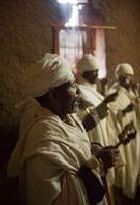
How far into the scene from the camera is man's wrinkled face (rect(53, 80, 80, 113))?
2.48m

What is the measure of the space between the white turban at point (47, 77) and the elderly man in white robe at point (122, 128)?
206cm

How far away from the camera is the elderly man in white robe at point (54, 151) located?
2.30 m

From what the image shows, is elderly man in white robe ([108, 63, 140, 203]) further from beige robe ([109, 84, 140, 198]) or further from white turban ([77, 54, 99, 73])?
white turban ([77, 54, 99, 73])

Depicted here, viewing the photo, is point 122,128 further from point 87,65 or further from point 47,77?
point 47,77

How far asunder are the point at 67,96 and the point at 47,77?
6.2 inches

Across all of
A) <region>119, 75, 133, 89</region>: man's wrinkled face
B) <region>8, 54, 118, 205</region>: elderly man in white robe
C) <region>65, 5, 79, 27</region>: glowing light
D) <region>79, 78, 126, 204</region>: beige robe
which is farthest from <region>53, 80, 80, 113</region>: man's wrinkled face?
<region>119, 75, 133, 89</region>: man's wrinkled face

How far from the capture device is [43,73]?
7.99ft

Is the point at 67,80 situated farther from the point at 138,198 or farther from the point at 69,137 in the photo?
the point at 138,198

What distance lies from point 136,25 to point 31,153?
11.9 feet

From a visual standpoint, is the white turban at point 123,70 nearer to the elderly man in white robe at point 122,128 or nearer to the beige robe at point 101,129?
the elderly man in white robe at point 122,128

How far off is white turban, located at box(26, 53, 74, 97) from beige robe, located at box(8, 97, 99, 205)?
0.33ft

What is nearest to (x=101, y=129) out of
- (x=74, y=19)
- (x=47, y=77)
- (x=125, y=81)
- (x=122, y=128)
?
(x=122, y=128)

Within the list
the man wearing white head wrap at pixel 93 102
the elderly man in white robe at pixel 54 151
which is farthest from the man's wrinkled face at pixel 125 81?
the elderly man in white robe at pixel 54 151

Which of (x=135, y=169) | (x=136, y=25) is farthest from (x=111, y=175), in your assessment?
(x=136, y=25)
